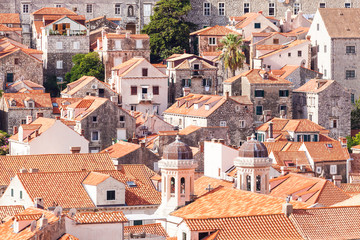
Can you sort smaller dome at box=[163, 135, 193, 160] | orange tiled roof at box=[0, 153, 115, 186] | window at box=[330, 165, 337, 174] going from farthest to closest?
window at box=[330, 165, 337, 174] → orange tiled roof at box=[0, 153, 115, 186] → smaller dome at box=[163, 135, 193, 160]

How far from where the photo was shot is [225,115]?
Answer: 112m

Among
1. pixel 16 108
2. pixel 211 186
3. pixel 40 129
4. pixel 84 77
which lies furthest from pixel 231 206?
pixel 84 77

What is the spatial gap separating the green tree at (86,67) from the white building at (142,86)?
5868 mm

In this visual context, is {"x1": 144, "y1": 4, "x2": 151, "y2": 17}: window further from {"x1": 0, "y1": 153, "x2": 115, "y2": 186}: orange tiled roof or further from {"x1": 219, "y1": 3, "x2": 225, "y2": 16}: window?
{"x1": 0, "y1": 153, "x2": 115, "y2": 186}: orange tiled roof

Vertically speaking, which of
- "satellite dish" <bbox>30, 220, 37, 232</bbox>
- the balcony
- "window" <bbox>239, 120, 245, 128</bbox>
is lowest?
"satellite dish" <bbox>30, 220, 37, 232</bbox>

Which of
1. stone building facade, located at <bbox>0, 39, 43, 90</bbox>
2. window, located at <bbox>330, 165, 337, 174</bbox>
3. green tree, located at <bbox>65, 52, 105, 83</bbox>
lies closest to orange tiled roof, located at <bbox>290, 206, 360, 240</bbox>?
window, located at <bbox>330, 165, 337, 174</bbox>

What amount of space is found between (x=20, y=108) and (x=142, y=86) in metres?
11.8

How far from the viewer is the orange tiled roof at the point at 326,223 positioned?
208 ft

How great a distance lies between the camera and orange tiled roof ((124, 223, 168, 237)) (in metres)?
66.0

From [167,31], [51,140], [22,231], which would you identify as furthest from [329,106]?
[22,231]

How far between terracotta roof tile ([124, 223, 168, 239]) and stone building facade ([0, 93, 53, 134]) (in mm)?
46666

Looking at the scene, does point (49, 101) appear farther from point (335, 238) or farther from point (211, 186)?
point (335, 238)

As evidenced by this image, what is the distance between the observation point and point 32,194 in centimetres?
7769

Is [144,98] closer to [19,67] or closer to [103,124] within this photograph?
[103,124]
